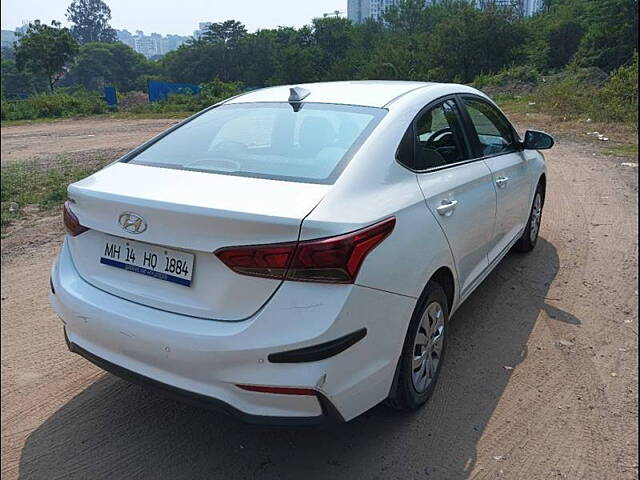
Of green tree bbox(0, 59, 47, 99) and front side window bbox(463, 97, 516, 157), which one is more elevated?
green tree bbox(0, 59, 47, 99)

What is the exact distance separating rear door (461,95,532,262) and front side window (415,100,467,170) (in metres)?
0.20

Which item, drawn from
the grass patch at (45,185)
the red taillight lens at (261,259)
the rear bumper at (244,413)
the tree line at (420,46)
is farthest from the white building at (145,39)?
the tree line at (420,46)

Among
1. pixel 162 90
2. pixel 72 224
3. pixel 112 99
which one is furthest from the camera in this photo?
pixel 162 90

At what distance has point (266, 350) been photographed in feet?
6.66

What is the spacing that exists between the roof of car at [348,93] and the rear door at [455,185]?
0.75 feet

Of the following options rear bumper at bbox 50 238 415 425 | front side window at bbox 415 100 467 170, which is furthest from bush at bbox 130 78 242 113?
rear bumper at bbox 50 238 415 425

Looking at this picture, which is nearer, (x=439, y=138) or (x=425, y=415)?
(x=425, y=415)

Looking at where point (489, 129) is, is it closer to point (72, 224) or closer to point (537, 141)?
point (537, 141)

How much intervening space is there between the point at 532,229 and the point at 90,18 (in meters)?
3.99

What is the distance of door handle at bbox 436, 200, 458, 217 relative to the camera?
2795 millimetres

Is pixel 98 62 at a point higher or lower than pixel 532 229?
higher

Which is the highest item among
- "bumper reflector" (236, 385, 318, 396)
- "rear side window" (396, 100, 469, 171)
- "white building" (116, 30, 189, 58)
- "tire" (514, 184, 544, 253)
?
"white building" (116, 30, 189, 58)

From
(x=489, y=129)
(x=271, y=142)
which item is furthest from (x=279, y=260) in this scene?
(x=489, y=129)

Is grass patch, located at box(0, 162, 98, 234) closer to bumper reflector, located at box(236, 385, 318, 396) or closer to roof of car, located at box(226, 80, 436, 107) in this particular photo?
roof of car, located at box(226, 80, 436, 107)
